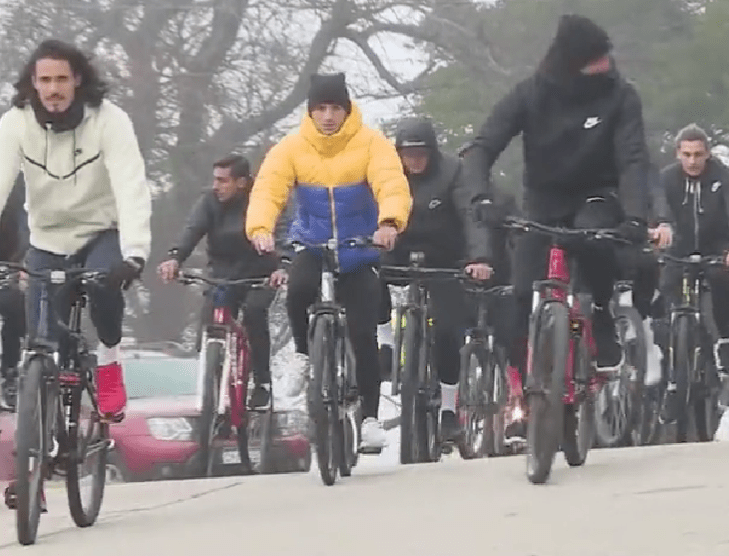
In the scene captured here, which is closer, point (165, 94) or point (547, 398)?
point (547, 398)

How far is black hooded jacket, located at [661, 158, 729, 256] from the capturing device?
1338 cm

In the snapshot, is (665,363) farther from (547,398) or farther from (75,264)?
(75,264)

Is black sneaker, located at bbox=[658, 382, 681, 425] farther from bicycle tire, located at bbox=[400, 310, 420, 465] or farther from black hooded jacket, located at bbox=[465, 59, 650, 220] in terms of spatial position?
black hooded jacket, located at bbox=[465, 59, 650, 220]

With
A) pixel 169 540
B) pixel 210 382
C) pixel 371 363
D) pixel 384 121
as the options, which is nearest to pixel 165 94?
pixel 384 121

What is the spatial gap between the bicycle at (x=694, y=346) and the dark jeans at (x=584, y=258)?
11.0 feet

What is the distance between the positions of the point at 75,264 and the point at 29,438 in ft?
2.88

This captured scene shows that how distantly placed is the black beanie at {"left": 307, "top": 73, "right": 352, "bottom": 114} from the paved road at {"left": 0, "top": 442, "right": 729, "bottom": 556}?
1.75 meters

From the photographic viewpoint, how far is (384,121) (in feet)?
113

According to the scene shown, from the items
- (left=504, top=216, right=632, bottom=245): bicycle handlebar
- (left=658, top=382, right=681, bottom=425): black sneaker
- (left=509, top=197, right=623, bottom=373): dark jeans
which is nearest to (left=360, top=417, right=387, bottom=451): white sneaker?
(left=509, top=197, right=623, bottom=373): dark jeans

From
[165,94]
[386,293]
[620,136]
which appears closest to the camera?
[620,136]

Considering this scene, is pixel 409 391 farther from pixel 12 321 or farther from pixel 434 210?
pixel 12 321

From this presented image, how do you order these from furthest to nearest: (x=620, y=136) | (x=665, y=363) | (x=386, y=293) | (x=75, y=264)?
(x=665, y=363) → (x=386, y=293) → (x=620, y=136) → (x=75, y=264)

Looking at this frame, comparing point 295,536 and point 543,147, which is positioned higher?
point 543,147

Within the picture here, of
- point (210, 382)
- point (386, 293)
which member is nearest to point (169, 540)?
point (386, 293)
